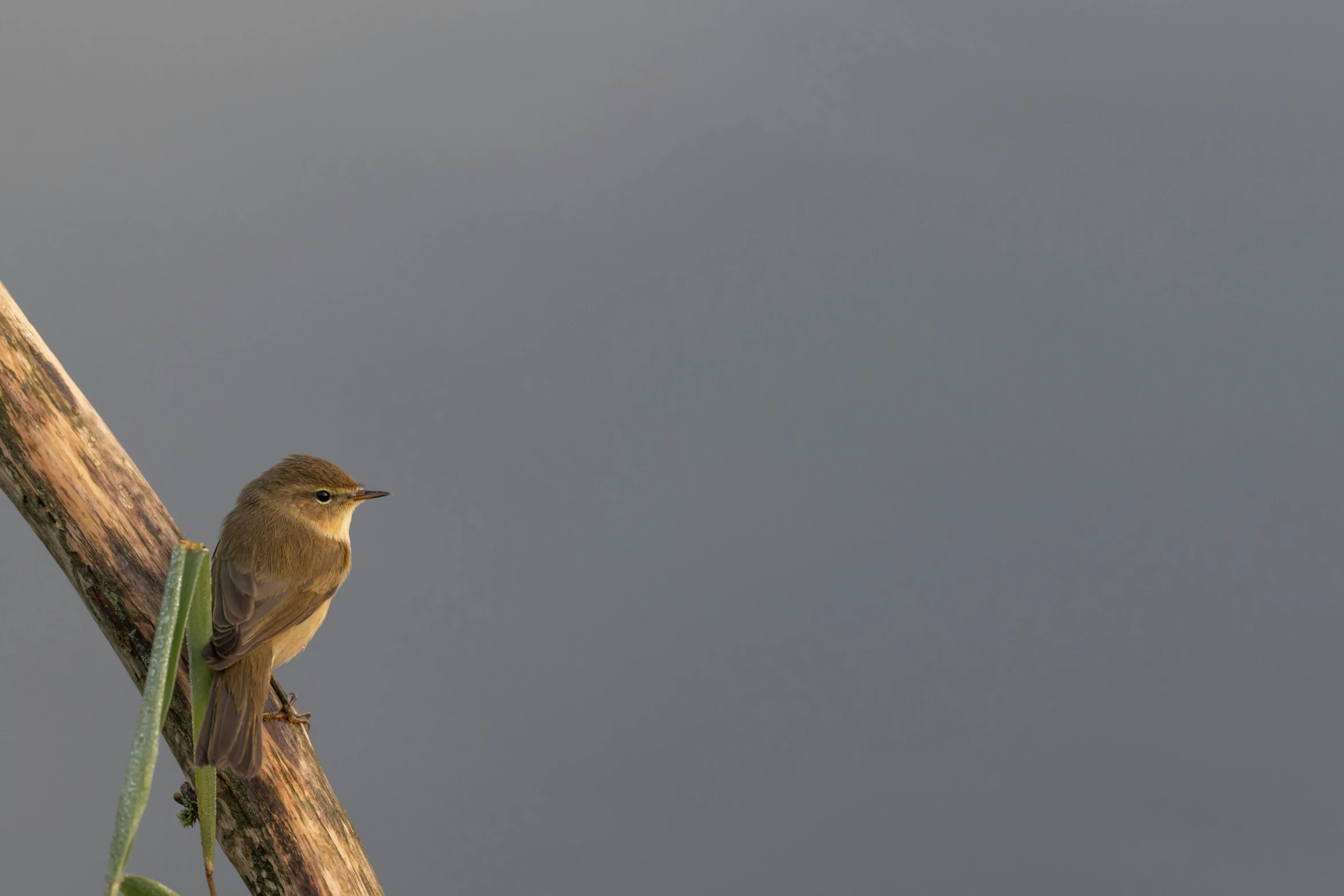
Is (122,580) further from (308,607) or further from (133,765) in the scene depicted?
(133,765)

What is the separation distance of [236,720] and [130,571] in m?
0.67

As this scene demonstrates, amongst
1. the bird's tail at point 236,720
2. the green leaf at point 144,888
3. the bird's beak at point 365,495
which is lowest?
the green leaf at point 144,888

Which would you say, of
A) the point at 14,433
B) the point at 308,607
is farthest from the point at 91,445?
the point at 308,607

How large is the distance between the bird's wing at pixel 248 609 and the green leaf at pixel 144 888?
3.86 feet

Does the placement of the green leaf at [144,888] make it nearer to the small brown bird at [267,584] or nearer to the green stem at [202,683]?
the green stem at [202,683]

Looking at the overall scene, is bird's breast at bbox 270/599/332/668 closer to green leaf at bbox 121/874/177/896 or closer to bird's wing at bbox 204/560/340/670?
bird's wing at bbox 204/560/340/670

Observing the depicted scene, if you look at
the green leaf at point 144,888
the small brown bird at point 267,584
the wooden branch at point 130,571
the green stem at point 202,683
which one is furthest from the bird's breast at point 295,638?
the green leaf at point 144,888

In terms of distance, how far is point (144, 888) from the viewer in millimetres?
2355

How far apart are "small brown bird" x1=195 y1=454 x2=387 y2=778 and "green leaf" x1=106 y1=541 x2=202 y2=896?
2.95 feet

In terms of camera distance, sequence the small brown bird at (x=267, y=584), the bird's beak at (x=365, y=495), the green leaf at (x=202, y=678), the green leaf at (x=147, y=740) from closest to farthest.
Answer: the green leaf at (x=147, y=740)
the green leaf at (x=202, y=678)
the small brown bird at (x=267, y=584)
the bird's beak at (x=365, y=495)

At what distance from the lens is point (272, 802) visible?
3.52 meters

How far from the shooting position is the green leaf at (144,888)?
2.35m

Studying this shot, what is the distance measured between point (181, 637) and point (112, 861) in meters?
0.42

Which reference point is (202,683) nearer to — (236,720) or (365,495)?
(236,720)
